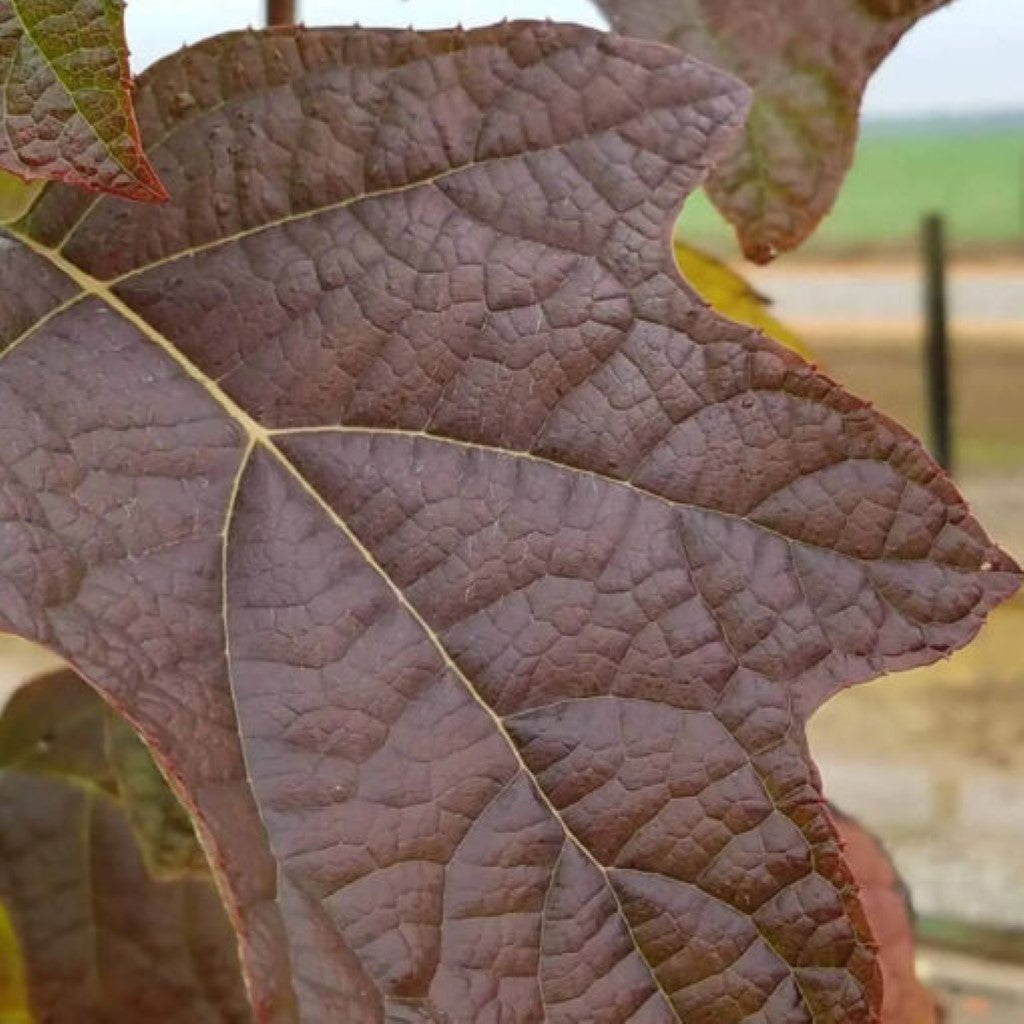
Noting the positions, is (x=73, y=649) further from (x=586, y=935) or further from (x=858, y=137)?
(x=858, y=137)

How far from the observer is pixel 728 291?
1.86ft

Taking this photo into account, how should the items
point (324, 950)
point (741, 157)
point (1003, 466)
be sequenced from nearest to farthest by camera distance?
point (324, 950), point (741, 157), point (1003, 466)

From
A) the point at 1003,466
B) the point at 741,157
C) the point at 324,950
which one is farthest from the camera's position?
the point at 1003,466

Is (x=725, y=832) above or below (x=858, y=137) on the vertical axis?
below

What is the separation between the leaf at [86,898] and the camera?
60cm

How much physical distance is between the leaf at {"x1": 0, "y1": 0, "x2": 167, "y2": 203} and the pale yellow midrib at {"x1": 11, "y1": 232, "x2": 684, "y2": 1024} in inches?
2.6

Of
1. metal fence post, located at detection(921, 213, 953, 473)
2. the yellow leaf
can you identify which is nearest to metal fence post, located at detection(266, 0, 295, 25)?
the yellow leaf

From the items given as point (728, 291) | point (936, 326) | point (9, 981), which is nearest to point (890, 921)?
point (728, 291)

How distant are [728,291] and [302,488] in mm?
220

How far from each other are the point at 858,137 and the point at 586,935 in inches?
10.6

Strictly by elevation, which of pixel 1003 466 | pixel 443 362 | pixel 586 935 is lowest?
pixel 1003 466

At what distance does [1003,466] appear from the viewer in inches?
182

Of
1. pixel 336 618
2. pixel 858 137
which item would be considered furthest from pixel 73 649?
pixel 858 137

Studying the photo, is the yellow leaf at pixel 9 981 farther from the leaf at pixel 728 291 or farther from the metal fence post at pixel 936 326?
the metal fence post at pixel 936 326
